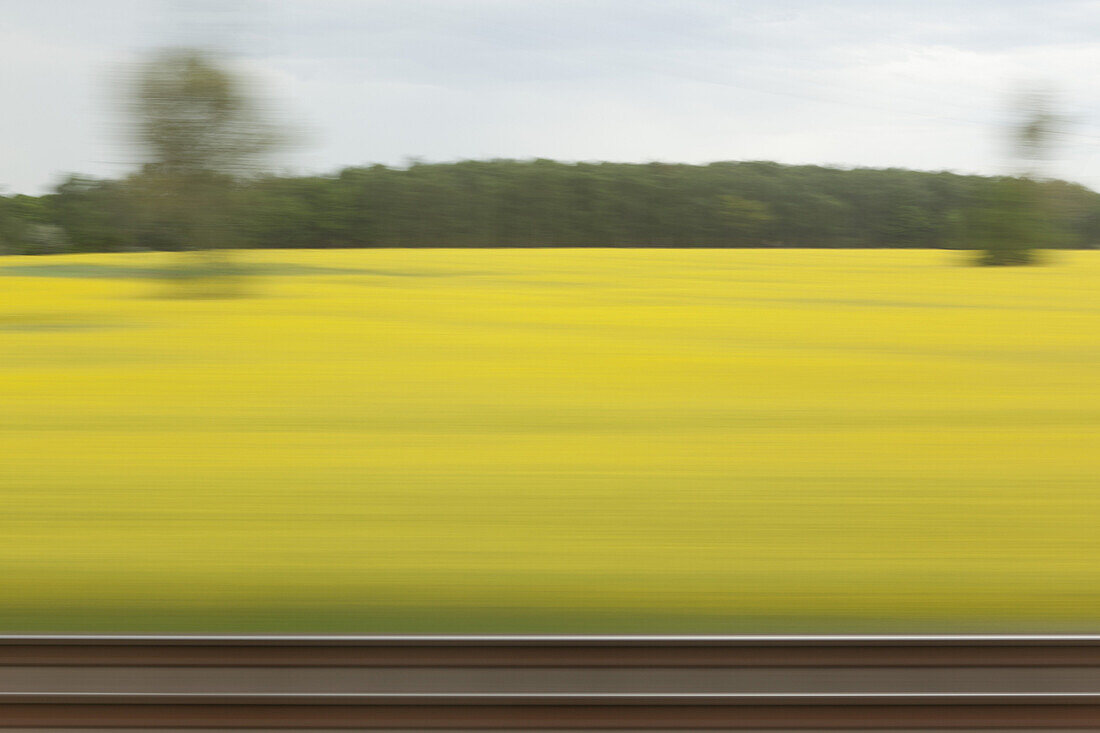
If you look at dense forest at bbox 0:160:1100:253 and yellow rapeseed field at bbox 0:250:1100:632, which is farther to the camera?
dense forest at bbox 0:160:1100:253

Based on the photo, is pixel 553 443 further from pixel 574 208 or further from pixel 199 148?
pixel 199 148

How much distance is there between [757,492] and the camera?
3.53 meters

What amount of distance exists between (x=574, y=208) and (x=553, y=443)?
1117mm

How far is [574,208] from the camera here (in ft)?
13.9

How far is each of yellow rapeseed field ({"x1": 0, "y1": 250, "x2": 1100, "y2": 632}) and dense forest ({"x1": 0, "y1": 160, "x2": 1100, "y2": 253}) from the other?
20cm

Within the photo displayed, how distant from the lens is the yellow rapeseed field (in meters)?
2.83

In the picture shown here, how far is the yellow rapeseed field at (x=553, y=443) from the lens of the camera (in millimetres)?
2828

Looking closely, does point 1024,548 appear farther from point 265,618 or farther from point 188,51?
point 188,51

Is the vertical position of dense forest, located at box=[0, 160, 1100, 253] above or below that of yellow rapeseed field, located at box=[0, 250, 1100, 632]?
above

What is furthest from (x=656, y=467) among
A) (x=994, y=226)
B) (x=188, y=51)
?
(x=188, y=51)

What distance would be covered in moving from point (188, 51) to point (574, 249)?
6.57ft

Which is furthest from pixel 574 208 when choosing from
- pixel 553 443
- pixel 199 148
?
pixel 199 148

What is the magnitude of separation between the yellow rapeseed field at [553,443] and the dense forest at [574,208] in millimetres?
195

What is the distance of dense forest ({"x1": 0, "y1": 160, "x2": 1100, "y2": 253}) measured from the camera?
13.4 feet
